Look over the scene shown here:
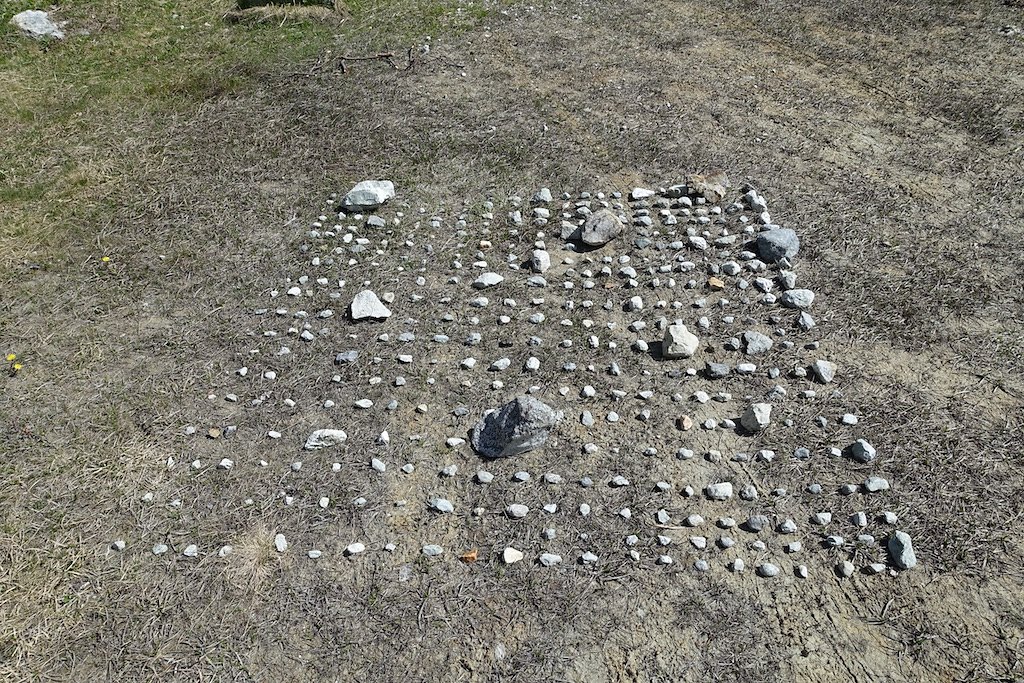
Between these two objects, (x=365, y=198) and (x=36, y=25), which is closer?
(x=365, y=198)

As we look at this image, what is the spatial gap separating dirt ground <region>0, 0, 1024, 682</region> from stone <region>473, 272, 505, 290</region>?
0.14 metres

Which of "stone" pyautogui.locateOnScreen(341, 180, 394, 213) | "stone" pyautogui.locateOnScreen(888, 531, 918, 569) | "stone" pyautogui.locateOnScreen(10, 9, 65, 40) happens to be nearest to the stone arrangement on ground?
"stone" pyautogui.locateOnScreen(888, 531, 918, 569)

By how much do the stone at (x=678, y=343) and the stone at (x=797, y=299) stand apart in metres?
0.85

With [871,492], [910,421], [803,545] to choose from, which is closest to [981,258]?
[910,421]

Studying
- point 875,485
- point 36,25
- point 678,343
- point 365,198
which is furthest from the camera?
point 36,25

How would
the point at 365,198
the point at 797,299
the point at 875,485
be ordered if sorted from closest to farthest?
1. the point at 875,485
2. the point at 797,299
3. the point at 365,198

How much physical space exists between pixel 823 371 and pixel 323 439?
3290 mm

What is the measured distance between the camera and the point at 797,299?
213 inches

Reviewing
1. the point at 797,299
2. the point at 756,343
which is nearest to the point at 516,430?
the point at 756,343

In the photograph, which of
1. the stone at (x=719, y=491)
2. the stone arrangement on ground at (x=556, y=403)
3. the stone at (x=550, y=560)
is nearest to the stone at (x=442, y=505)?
the stone arrangement on ground at (x=556, y=403)

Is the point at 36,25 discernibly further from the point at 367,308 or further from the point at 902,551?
the point at 902,551

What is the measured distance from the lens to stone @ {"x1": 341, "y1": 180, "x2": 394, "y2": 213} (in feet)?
21.7

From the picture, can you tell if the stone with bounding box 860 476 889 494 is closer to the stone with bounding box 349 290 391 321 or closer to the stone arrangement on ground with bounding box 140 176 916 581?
the stone arrangement on ground with bounding box 140 176 916 581

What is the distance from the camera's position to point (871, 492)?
4188mm
